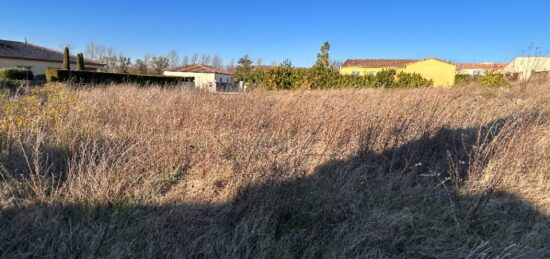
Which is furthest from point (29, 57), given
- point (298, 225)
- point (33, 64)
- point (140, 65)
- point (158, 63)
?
point (298, 225)

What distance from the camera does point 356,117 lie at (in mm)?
4570

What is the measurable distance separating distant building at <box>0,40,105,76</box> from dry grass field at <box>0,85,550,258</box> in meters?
34.7

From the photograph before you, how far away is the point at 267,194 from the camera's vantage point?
2.39 metres

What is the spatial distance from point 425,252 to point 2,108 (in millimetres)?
5539

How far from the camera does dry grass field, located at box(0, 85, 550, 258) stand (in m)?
1.98

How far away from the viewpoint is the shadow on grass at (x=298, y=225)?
1.89 m

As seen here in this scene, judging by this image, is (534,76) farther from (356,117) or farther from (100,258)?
(100,258)

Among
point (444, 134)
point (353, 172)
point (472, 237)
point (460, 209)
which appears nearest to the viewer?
point (472, 237)

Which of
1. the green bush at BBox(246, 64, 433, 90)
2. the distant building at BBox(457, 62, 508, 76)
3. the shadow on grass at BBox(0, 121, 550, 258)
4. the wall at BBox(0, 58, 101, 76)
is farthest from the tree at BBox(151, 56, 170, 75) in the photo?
the shadow on grass at BBox(0, 121, 550, 258)

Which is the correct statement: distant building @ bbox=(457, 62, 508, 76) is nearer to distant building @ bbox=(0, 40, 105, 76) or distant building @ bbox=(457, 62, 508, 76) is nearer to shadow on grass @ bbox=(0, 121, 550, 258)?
shadow on grass @ bbox=(0, 121, 550, 258)

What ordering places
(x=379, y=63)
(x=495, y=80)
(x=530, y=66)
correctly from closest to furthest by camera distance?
1. (x=530, y=66)
2. (x=495, y=80)
3. (x=379, y=63)

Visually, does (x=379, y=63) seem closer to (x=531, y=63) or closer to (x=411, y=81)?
(x=411, y=81)

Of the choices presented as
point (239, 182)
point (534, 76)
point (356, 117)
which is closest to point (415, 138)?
point (356, 117)

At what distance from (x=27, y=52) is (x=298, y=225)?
42310 millimetres
